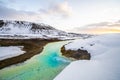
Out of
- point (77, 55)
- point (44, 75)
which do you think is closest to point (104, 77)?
point (44, 75)

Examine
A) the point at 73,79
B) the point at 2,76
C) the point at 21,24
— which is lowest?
the point at 2,76

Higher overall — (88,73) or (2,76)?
(88,73)

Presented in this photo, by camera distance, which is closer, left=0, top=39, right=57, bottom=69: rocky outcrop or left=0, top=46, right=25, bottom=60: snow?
left=0, top=39, right=57, bottom=69: rocky outcrop

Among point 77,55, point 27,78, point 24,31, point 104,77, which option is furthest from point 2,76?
point 24,31

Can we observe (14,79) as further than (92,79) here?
Yes

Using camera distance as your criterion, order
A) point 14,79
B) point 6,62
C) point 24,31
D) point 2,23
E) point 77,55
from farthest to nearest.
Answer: point 2,23 < point 24,31 < point 77,55 < point 6,62 < point 14,79

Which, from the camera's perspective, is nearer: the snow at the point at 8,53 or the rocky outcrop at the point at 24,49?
the rocky outcrop at the point at 24,49

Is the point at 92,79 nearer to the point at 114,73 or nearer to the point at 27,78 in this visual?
the point at 114,73

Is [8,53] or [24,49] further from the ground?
[8,53]

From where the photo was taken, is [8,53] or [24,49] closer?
[8,53]

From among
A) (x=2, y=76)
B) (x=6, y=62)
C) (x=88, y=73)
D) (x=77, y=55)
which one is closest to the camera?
(x=88, y=73)
